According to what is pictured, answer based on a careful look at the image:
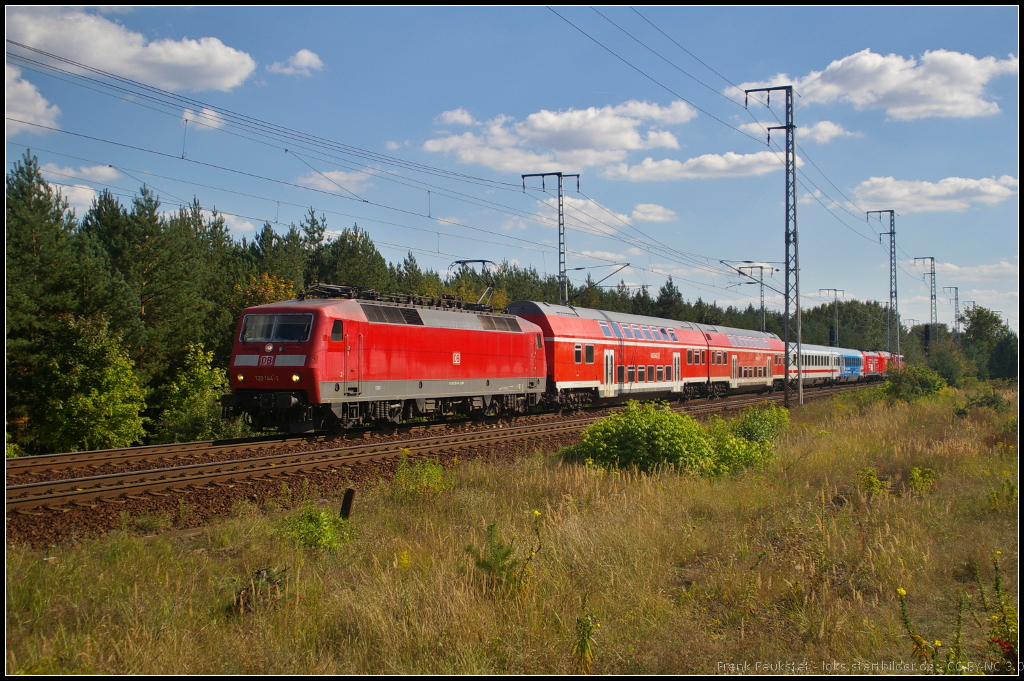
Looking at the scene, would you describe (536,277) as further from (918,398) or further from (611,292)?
(918,398)

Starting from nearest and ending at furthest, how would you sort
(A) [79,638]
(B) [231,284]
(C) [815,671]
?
(C) [815,671], (A) [79,638], (B) [231,284]

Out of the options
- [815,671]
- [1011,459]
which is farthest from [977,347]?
[815,671]

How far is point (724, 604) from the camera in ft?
19.6

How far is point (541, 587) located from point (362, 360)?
12.3 metres

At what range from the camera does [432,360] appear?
65.5 feet

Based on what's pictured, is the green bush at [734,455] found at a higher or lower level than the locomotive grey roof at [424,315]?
lower

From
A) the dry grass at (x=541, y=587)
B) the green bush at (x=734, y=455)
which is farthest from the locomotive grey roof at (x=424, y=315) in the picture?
Result: the green bush at (x=734, y=455)

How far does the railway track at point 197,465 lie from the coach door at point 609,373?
9.60 meters

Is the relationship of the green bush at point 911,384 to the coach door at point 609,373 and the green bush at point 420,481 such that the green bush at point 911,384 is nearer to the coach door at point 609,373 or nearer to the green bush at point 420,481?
the coach door at point 609,373

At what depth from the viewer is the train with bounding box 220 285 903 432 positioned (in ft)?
53.8

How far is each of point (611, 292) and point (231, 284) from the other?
51173mm

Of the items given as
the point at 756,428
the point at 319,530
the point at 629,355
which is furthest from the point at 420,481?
the point at 629,355

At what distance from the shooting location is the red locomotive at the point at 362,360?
16.2 m

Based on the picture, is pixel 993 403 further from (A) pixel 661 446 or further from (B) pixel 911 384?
(A) pixel 661 446
